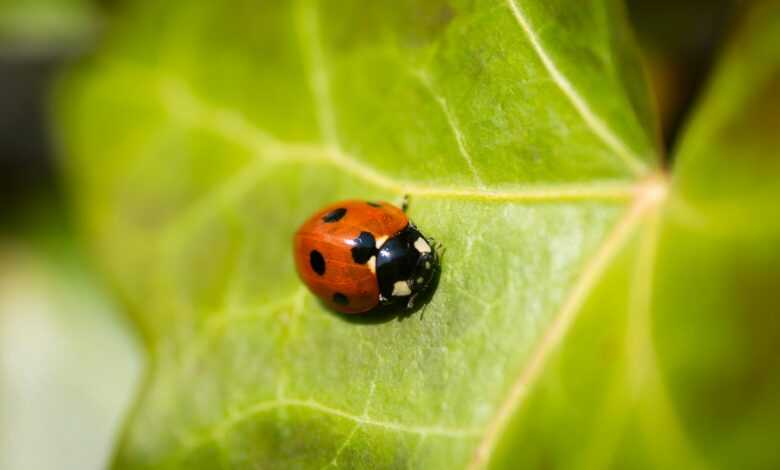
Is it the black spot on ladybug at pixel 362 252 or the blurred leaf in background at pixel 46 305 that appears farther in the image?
the blurred leaf in background at pixel 46 305

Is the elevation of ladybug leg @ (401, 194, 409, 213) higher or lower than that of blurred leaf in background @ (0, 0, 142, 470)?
higher

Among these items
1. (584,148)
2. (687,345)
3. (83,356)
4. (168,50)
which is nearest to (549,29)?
(584,148)

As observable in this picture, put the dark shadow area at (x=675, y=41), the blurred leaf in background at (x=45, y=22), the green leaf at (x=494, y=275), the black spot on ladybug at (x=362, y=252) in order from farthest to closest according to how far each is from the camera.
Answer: the blurred leaf in background at (x=45, y=22)
the dark shadow area at (x=675, y=41)
the black spot on ladybug at (x=362, y=252)
the green leaf at (x=494, y=275)

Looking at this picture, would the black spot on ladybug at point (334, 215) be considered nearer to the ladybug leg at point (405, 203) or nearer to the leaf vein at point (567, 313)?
the ladybug leg at point (405, 203)

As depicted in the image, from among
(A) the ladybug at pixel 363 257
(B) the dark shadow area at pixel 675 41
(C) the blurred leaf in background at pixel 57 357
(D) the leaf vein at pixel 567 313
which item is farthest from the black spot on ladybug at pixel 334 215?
(C) the blurred leaf in background at pixel 57 357

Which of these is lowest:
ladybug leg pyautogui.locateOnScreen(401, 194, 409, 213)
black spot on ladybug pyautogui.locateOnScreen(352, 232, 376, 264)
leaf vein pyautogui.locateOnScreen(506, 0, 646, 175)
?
black spot on ladybug pyautogui.locateOnScreen(352, 232, 376, 264)

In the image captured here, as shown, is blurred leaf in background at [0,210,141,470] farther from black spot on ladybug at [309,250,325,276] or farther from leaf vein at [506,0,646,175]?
leaf vein at [506,0,646,175]

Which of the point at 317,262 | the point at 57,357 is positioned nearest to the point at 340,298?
the point at 317,262

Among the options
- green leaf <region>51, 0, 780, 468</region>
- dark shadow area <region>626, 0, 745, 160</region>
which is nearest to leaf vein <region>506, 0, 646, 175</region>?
green leaf <region>51, 0, 780, 468</region>
